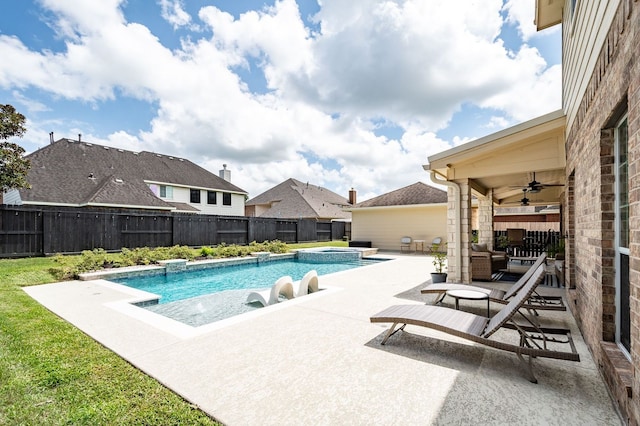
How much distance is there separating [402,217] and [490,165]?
12.5m

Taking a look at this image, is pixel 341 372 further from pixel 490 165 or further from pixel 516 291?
pixel 490 165

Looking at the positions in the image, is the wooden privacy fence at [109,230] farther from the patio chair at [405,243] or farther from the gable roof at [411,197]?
the patio chair at [405,243]

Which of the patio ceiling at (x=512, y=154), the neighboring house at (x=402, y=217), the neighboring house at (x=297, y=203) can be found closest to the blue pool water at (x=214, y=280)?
the patio ceiling at (x=512, y=154)

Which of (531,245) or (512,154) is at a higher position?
(512,154)

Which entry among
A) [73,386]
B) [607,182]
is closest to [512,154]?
[607,182]

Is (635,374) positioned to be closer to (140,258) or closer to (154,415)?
(154,415)

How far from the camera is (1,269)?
31.0 feet

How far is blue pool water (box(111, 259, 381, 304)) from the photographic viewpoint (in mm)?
9328

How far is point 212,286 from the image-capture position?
33.1 ft

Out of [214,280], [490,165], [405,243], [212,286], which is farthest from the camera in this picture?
[405,243]

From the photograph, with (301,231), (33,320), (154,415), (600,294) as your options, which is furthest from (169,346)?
(301,231)

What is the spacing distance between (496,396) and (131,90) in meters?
19.3

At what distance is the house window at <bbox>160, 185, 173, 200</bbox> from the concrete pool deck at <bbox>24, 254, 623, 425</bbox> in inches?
878

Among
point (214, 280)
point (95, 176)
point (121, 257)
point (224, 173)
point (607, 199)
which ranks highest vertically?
point (224, 173)
